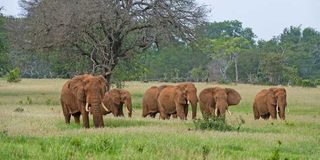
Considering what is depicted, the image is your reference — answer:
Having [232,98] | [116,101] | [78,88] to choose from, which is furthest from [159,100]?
[78,88]

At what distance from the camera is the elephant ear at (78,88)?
55.1 ft

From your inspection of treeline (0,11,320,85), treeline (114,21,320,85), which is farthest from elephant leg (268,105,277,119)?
treeline (114,21,320,85)

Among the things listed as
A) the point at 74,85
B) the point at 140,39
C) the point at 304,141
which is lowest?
the point at 304,141

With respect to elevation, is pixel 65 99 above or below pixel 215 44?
below

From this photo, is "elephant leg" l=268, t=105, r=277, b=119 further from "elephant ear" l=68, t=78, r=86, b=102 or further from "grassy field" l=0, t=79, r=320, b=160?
"elephant ear" l=68, t=78, r=86, b=102

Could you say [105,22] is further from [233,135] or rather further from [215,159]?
[215,159]

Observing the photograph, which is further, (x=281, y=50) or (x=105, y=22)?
(x=281, y=50)

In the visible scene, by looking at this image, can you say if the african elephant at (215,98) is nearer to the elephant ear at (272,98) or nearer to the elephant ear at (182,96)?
the elephant ear at (182,96)

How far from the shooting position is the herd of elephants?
54.3 ft

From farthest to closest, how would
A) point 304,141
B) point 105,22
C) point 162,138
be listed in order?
point 105,22 < point 304,141 < point 162,138

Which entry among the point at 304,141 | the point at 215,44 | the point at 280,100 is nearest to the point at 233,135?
the point at 304,141

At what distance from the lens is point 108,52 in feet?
125

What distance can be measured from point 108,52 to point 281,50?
80948 mm

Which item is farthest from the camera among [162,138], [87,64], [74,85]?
[87,64]
